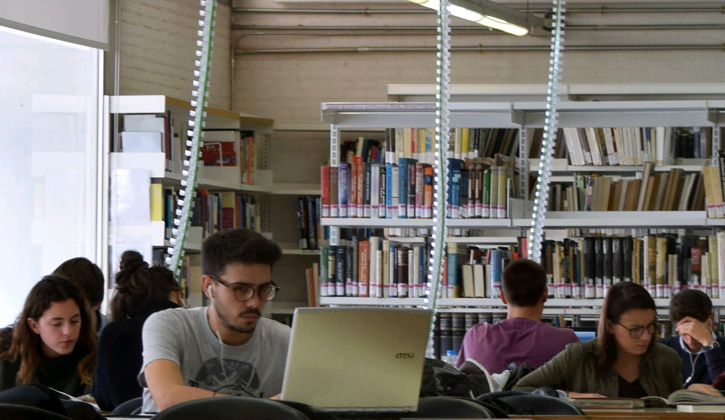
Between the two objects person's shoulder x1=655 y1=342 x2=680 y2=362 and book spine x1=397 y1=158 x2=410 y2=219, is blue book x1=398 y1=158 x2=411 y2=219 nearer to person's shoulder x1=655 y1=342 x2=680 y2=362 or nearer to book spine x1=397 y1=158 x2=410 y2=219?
book spine x1=397 y1=158 x2=410 y2=219

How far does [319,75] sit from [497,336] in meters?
4.95

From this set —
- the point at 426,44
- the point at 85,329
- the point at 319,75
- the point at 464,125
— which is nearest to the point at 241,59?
the point at 319,75

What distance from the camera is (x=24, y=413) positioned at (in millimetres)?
1833

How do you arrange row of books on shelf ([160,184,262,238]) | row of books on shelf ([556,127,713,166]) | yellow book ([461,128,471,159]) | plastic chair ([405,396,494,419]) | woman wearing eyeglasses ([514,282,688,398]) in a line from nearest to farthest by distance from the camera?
plastic chair ([405,396,494,419]) → woman wearing eyeglasses ([514,282,688,398]) → row of books on shelf ([160,184,262,238]) → row of books on shelf ([556,127,713,166]) → yellow book ([461,128,471,159])

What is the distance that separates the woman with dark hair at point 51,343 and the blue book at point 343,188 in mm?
2151

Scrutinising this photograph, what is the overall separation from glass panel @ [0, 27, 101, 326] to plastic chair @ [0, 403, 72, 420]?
175 inches

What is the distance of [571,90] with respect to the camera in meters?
8.06

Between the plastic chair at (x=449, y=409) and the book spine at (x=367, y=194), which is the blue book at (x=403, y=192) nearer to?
the book spine at (x=367, y=194)

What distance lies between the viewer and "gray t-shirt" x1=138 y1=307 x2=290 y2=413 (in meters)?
2.62

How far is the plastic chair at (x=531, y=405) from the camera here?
2.56 meters

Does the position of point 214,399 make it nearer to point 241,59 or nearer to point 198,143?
point 198,143

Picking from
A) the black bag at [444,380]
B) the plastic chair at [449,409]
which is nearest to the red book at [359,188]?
the black bag at [444,380]

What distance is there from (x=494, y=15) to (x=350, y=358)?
5.90 meters

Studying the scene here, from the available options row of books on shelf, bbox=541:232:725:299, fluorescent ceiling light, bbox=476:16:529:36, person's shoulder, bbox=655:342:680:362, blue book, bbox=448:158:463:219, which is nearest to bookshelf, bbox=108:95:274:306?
blue book, bbox=448:158:463:219
